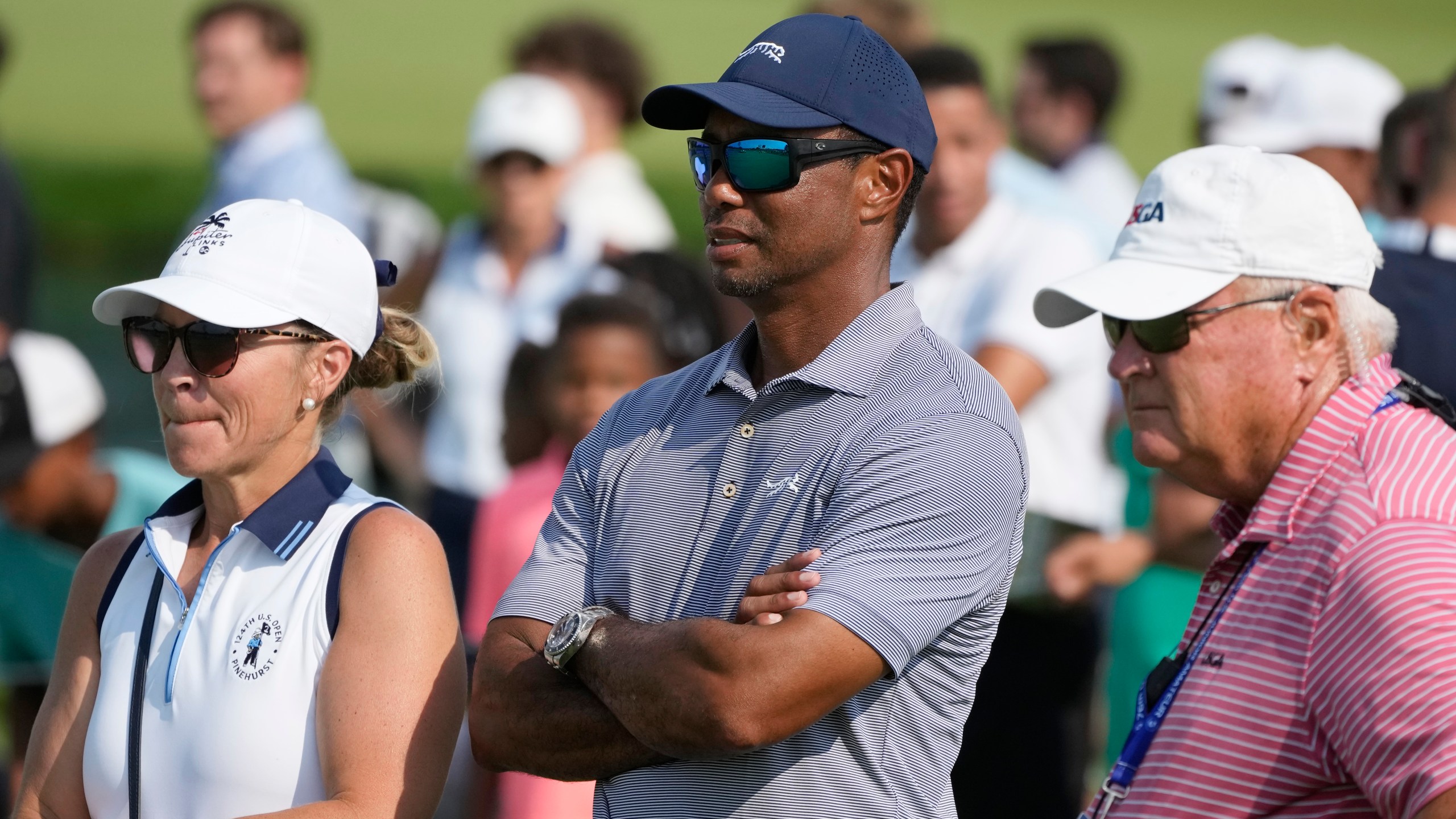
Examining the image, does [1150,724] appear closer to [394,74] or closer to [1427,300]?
[1427,300]

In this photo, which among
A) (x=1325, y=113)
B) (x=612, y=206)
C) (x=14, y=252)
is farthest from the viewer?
(x=612, y=206)

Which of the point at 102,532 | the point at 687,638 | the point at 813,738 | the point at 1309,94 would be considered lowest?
the point at 102,532

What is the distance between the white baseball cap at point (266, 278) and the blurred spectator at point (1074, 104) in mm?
5821

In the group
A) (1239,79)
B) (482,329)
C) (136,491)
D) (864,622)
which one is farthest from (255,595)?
(1239,79)

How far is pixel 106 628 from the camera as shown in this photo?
298 centimetres

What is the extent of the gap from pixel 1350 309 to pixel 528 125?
511 cm

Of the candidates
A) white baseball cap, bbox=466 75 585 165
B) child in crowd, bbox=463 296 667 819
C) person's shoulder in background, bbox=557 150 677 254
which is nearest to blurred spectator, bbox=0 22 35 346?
white baseball cap, bbox=466 75 585 165

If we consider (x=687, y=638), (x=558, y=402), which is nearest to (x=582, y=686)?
(x=687, y=638)

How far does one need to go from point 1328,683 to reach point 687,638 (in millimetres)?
974

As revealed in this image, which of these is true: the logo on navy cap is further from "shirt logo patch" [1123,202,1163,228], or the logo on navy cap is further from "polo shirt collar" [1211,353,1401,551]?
"polo shirt collar" [1211,353,1401,551]

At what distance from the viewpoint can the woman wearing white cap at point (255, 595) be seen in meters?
2.75

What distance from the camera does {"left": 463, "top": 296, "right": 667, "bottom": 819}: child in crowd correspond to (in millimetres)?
4703

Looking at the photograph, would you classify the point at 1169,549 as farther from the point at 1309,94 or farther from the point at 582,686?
the point at 582,686

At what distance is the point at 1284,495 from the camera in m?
2.39
